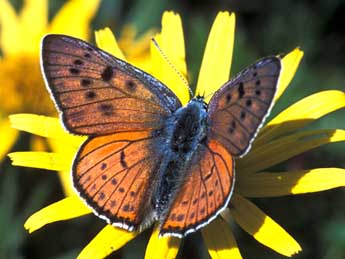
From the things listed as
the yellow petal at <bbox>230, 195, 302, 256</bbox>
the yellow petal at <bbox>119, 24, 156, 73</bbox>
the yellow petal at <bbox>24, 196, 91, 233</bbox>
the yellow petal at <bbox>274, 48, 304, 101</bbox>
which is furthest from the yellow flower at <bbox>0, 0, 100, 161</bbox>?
the yellow petal at <bbox>230, 195, 302, 256</bbox>

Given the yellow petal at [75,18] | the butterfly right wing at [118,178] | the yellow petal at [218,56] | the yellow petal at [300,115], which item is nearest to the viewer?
the butterfly right wing at [118,178]

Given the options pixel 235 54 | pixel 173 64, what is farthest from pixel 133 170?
pixel 235 54

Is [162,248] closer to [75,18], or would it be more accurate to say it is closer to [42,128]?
[42,128]

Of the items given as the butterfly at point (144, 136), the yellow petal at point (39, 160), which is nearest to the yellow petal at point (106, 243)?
the butterfly at point (144, 136)

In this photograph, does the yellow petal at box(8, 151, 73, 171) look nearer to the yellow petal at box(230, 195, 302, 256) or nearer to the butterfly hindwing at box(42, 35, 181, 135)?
the butterfly hindwing at box(42, 35, 181, 135)

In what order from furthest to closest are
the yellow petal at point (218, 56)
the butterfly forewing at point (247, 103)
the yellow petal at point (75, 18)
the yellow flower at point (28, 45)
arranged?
the yellow petal at point (75, 18) < the yellow flower at point (28, 45) < the yellow petal at point (218, 56) < the butterfly forewing at point (247, 103)

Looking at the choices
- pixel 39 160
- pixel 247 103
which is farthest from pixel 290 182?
pixel 39 160

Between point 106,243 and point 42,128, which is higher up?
point 42,128

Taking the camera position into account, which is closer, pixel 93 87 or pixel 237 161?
pixel 93 87

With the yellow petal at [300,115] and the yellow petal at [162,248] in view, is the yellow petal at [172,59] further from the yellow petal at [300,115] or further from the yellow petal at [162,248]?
the yellow petal at [162,248]
